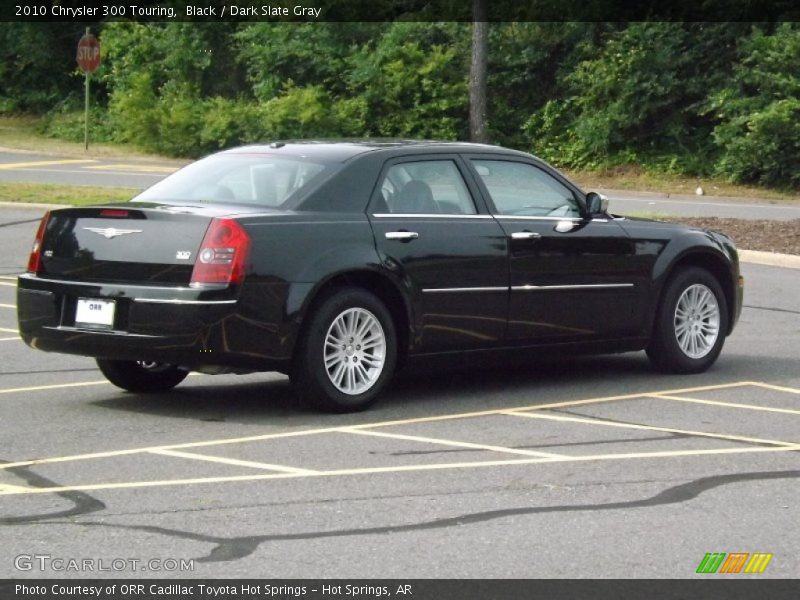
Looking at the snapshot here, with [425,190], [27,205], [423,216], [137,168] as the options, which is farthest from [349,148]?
[137,168]

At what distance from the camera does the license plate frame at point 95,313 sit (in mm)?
8609

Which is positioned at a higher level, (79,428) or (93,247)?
(93,247)

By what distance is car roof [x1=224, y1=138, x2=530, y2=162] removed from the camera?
30.9 feet

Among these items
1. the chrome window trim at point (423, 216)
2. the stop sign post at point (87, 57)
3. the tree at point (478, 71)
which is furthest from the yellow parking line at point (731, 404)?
the stop sign post at point (87, 57)

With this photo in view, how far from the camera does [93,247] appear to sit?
8.79 m

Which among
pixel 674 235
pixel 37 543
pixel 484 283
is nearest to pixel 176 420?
pixel 484 283

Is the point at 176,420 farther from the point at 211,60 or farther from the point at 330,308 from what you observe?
the point at 211,60

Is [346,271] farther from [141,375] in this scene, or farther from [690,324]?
[690,324]

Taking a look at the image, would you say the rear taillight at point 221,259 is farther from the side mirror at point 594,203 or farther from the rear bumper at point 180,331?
the side mirror at point 594,203

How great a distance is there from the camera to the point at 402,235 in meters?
9.13

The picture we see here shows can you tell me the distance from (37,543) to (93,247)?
10.3 ft

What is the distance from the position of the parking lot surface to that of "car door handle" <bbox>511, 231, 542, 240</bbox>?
96cm

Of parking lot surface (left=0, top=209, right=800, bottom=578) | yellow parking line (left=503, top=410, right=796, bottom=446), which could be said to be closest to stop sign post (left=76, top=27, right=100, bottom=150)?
parking lot surface (left=0, top=209, right=800, bottom=578)

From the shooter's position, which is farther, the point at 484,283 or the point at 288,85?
the point at 288,85
